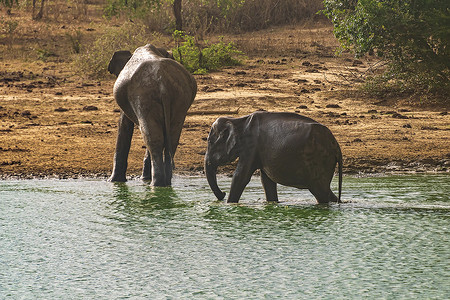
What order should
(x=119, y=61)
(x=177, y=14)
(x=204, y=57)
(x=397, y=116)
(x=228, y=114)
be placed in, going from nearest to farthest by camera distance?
(x=119, y=61) < (x=397, y=116) < (x=228, y=114) < (x=204, y=57) < (x=177, y=14)

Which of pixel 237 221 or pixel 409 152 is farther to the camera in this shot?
pixel 409 152

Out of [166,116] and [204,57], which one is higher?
[166,116]

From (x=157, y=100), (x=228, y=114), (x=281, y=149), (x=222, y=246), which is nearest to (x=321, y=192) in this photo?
(x=281, y=149)

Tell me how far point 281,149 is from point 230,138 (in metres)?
→ 0.54

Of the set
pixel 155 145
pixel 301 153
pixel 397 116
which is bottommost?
pixel 397 116

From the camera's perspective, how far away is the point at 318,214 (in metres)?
6.87

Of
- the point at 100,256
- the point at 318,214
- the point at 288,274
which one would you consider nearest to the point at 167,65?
the point at 318,214

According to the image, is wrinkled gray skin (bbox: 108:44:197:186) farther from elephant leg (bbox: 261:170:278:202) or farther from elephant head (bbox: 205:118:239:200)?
elephant leg (bbox: 261:170:278:202)

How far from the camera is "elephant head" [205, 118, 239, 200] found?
288 inches

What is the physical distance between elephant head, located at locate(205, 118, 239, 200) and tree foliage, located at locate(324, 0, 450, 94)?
7514 millimetres

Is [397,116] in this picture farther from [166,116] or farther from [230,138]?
[230,138]

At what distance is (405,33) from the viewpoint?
14.8 m

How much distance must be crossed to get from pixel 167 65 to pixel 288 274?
4389 millimetres

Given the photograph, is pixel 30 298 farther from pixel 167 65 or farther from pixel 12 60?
pixel 12 60
